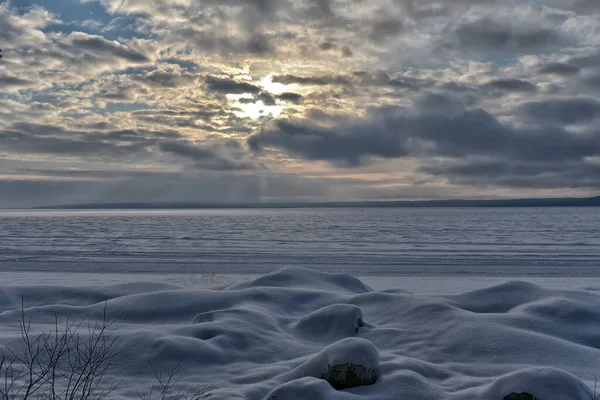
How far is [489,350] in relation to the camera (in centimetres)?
693

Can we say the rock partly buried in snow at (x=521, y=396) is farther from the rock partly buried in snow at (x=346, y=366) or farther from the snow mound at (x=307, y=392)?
the snow mound at (x=307, y=392)

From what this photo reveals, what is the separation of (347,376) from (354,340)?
1.34ft

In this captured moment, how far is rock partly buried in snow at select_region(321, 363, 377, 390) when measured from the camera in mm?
5625

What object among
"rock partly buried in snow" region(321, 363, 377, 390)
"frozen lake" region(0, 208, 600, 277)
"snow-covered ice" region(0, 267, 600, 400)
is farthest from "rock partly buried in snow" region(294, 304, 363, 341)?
"frozen lake" region(0, 208, 600, 277)

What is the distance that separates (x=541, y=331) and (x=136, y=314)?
669 centimetres

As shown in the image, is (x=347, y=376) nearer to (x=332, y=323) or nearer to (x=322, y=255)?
(x=332, y=323)

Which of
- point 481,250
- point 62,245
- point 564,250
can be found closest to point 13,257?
point 62,245

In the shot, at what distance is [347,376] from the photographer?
5.65 metres

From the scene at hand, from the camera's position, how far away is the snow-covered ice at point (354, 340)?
5566 millimetres

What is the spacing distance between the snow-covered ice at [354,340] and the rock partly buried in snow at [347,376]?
0.07 metres

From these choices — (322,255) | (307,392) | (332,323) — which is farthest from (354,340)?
(322,255)

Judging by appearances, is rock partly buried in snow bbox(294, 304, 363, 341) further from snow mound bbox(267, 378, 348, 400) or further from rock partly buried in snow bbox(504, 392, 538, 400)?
rock partly buried in snow bbox(504, 392, 538, 400)

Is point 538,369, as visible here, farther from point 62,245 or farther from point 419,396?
point 62,245

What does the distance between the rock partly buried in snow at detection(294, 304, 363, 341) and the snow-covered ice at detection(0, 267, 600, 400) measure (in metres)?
0.02
